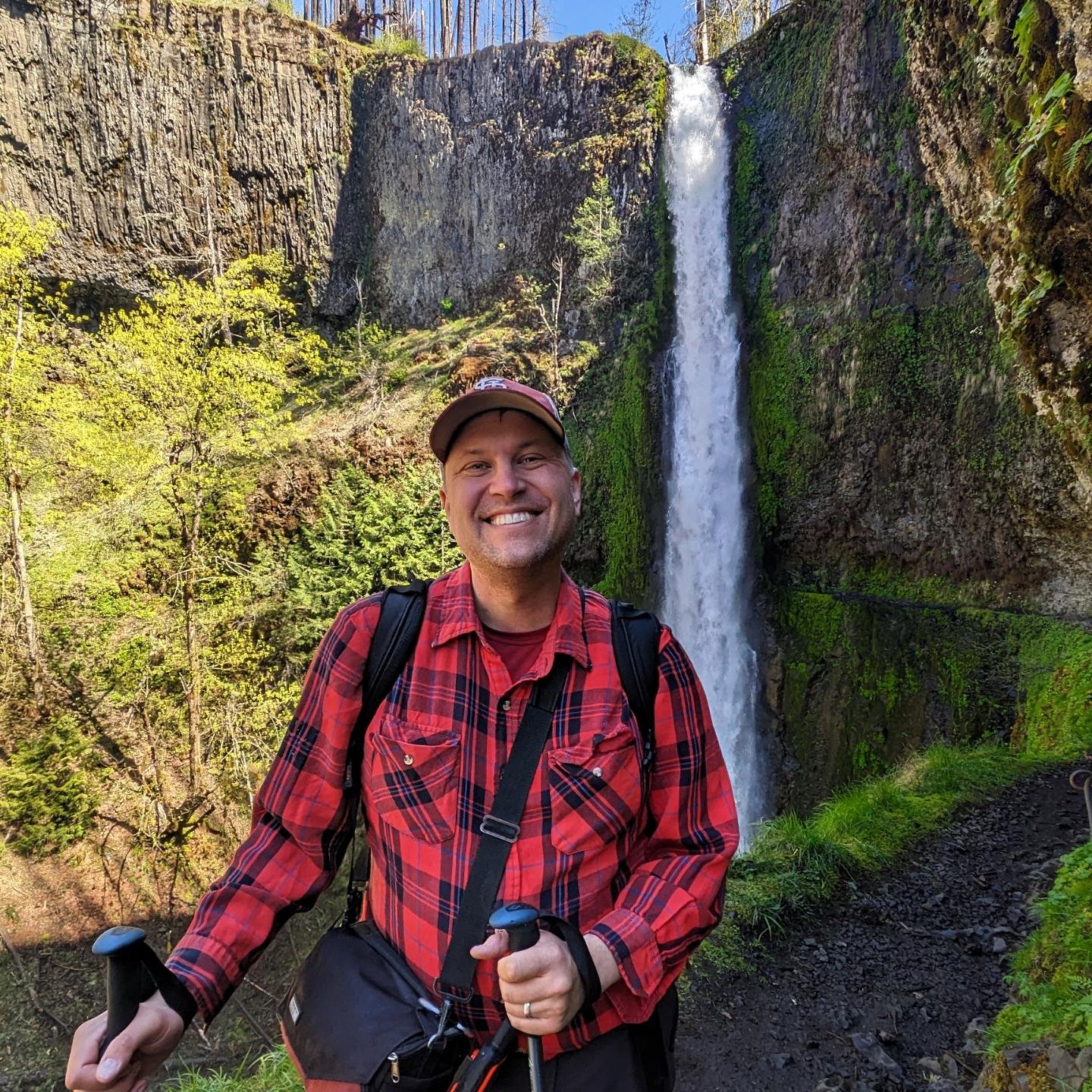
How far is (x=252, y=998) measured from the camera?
27.5 ft

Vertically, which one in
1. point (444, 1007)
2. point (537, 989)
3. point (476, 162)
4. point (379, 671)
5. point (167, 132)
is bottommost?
point (444, 1007)

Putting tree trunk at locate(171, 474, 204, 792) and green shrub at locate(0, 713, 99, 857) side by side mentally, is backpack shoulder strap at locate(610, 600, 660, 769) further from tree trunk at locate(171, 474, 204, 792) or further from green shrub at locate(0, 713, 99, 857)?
green shrub at locate(0, 713, 99, 857)

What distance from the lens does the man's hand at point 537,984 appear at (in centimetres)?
100

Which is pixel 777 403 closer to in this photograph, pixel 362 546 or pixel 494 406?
pixel 362 546

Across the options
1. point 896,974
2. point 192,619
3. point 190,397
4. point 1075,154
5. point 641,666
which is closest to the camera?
point 641,666

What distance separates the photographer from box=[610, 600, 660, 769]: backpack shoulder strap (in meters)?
1.35

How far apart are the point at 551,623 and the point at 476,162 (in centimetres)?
2050

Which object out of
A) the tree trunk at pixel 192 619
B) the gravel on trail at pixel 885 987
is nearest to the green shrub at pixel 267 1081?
the gravel on trail at pixel 885 987

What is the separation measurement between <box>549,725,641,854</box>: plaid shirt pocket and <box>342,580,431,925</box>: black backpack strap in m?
0.40

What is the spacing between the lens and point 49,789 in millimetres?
9453

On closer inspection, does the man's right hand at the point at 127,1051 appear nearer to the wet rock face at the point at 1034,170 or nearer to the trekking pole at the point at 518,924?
the trekking pole at the point at 518,924

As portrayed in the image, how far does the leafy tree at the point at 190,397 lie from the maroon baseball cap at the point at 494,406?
329 inches


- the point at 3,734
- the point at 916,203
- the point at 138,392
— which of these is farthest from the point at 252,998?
the point at 916,203

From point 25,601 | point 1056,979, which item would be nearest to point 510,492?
point 1056,979
